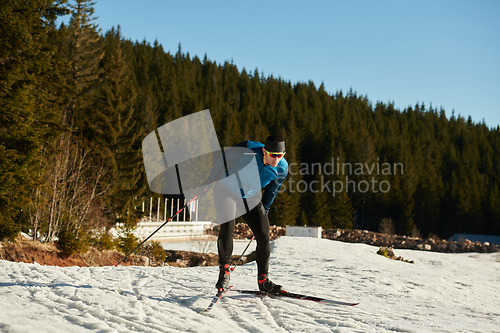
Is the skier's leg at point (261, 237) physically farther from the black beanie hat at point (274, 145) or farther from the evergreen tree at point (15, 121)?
the evergreen tree at point (15, 121)

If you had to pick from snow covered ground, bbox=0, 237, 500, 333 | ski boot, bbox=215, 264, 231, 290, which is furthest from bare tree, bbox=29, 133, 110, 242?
ski boot, bbox=215, 264, 231, 290

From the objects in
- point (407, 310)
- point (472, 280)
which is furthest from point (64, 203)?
point (472, 280)

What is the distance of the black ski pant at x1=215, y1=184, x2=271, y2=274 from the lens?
343 centimetres

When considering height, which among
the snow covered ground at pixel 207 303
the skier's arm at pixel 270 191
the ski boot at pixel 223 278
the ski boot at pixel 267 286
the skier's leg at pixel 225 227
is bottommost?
the snow covered ground at pixel 207 303

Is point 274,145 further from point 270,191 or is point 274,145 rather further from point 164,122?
point 164,122

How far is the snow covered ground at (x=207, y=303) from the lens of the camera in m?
2.68

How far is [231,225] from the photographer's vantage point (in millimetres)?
3430

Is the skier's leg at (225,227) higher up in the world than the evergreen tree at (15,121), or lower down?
lower down

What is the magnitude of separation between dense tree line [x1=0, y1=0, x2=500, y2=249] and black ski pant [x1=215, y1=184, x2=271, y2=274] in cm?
737

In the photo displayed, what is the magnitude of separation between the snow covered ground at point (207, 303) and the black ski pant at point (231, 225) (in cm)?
50

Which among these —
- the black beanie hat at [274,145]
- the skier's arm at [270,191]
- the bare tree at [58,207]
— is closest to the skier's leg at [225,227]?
the skier's arm at [270,191]

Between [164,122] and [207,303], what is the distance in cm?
5042

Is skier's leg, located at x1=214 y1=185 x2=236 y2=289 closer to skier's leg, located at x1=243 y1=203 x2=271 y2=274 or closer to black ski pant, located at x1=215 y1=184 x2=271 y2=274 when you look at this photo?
black ski pant, located at x1=215 y1=184 x2=271 y2=274

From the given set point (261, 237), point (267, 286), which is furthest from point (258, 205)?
point (267, 286)
